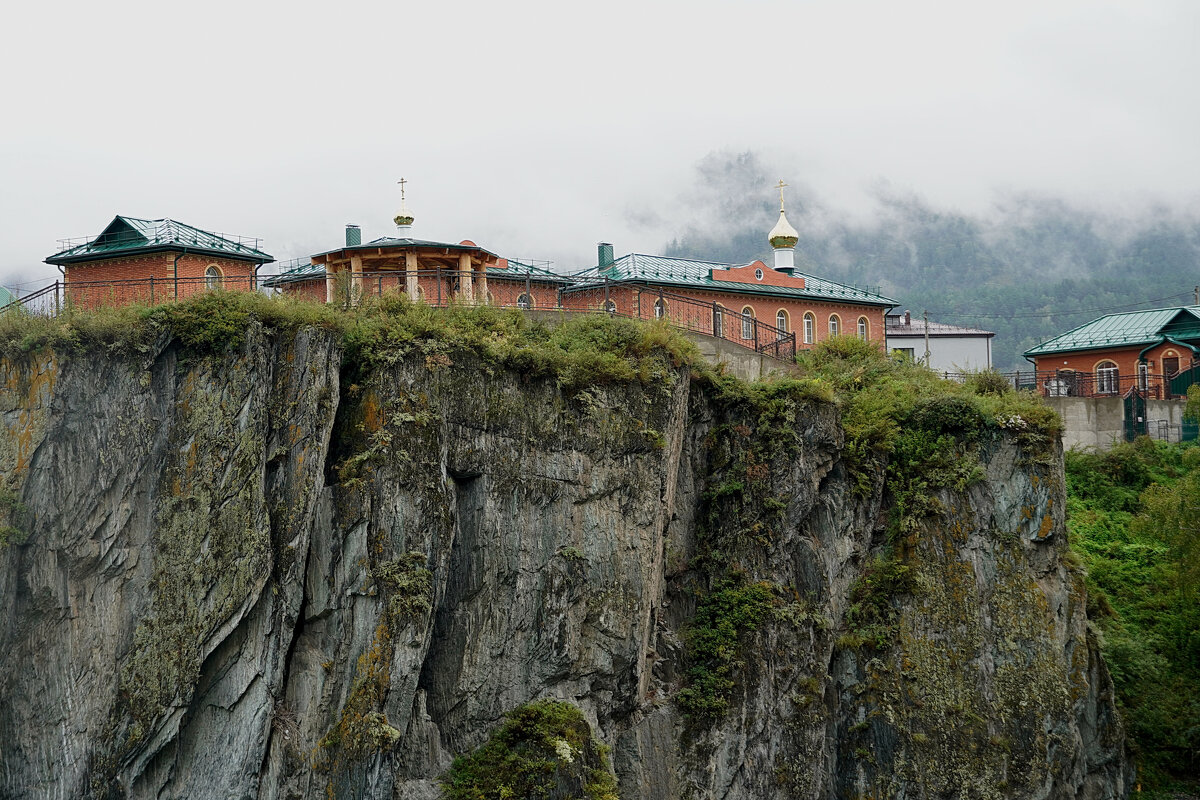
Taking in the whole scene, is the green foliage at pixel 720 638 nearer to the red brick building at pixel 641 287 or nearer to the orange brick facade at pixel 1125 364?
the red brick building at pixel 641 287

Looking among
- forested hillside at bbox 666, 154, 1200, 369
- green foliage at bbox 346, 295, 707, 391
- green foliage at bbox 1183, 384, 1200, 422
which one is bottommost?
green foliage at bbox 1183, 384, 1200, 422

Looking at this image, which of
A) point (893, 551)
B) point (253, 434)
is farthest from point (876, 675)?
→ point (253, 434)

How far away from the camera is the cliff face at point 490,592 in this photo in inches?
850

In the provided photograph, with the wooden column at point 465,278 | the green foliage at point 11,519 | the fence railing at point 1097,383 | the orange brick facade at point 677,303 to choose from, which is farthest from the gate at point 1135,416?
the green foliage at point 11,519

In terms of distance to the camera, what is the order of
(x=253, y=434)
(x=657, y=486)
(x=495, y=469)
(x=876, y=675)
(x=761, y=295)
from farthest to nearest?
1. (x=761, y=295)
2. (x=876, y=675)
3. (x=657, y=486)
4. (x=495, y=469)
5. (x=253, y=434)

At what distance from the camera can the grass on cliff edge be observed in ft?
73.9

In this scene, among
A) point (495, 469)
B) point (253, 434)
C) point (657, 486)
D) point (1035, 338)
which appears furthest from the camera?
point (1035, 338)

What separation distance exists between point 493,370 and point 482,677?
6209 millimetres

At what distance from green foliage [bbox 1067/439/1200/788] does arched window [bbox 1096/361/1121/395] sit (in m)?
11.9

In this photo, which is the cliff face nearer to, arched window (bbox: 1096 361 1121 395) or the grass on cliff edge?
the grass on cliff edge

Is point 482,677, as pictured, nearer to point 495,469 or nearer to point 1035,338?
point 495,469

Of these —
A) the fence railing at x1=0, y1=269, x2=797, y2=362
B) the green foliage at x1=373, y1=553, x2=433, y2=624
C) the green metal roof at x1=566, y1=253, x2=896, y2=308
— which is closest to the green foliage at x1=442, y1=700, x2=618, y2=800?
the green foliage at x1=373, y1=553, x2=433, y2=624

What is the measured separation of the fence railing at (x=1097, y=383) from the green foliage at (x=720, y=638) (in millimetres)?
21586

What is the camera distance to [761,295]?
39.9 meters
